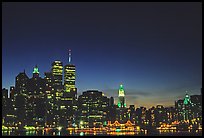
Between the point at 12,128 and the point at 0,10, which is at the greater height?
the point at 0,10

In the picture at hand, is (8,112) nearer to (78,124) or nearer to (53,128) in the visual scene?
(53,128)

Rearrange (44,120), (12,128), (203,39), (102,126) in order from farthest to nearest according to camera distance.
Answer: (102,126) < (44,120) < (12,128) < (203,39)

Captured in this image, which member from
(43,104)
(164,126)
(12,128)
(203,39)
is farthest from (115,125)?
(203,39)

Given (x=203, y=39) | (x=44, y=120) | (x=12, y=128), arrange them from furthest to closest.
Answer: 1. (x=44, y=120)
2. (x=12, y=128)
3. (x=203, y=39)

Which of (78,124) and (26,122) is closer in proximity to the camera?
(26,122)

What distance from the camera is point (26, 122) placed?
112812 mm

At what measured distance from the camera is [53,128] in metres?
112

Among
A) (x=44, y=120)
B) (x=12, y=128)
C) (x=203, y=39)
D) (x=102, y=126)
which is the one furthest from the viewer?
(x=102, y=126)

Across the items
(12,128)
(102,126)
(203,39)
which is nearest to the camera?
(203,39)

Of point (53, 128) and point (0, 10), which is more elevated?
point (0, 10)

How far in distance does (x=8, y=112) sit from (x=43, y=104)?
13.8 meters

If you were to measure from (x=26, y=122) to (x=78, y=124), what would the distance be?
63.1 ft

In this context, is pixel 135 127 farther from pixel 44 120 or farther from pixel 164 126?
pixel 44 120

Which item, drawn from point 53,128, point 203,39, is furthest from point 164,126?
point 203,39
